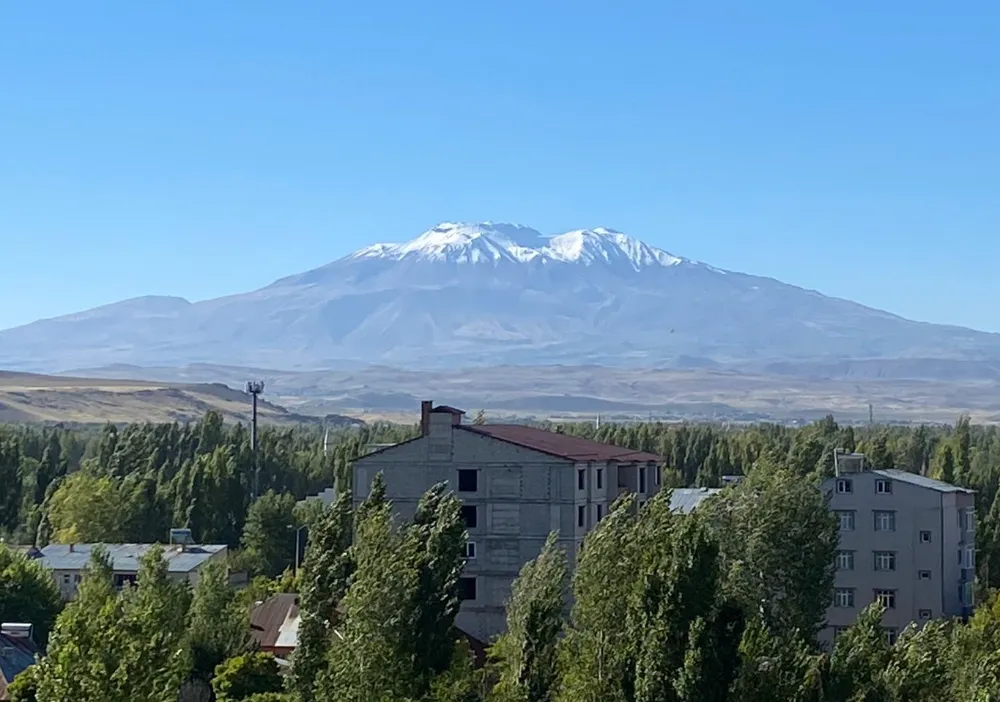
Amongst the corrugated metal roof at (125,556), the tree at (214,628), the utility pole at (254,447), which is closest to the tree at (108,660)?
the tree at (214,628)

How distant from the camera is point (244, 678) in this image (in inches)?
1810

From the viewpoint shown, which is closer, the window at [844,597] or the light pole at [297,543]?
the window at [844,597]

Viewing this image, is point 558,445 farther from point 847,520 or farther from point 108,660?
point 108,660

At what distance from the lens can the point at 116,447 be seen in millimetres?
105438

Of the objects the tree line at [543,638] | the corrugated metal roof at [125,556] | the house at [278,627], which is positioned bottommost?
the house at [278,627]

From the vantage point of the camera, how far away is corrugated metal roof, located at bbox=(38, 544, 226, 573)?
A: 69938mm

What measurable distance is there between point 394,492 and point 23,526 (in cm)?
4086

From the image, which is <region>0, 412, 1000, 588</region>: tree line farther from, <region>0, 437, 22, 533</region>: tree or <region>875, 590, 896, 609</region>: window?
<region>875, 590, 896, 609</region>: window

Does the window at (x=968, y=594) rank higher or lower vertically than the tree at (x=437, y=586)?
lower

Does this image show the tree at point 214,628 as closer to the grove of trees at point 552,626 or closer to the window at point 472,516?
the grove of trees at point 552,626

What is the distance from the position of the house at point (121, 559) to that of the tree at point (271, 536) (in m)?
1.97

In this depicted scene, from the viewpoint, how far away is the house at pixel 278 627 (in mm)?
52312

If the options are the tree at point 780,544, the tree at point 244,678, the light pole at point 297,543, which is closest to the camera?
the tree at point 244,678

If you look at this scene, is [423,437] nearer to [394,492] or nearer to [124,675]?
[394,492]
